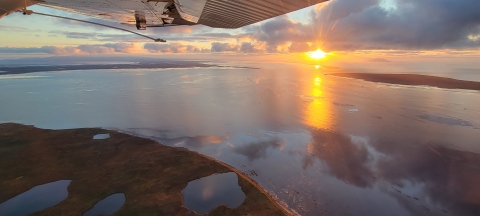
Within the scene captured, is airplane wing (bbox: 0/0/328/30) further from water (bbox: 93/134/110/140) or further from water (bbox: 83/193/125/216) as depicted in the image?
water (bbox: 93/134/110/140)

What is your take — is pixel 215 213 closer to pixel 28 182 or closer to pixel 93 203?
pixel 93 203

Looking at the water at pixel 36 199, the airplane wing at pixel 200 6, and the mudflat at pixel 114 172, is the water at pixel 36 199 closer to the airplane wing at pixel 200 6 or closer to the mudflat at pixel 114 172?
the mudflat at pixel 114 172

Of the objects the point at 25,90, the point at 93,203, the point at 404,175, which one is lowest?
the point at 25,90

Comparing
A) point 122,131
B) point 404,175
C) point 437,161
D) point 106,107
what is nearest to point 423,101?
point 437,161

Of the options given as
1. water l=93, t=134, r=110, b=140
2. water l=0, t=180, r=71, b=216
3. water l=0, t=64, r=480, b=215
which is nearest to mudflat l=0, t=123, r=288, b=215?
water l=0, t=180, r=71, b=216

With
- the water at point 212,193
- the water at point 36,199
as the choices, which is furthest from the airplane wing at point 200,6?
the water at point 36,199

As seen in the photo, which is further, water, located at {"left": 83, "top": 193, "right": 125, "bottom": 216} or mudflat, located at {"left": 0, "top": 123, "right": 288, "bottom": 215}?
mudflat, located at {"left": 0, "top": 123, "right": 288, "bottom": 215}
